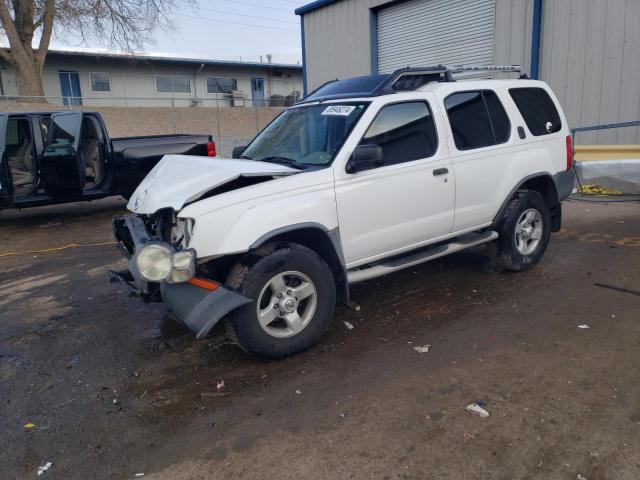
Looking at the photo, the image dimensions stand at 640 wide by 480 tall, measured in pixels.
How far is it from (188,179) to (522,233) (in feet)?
11.7

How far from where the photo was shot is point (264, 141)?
511 cm

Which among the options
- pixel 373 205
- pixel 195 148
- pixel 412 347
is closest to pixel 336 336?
pixel 412 347

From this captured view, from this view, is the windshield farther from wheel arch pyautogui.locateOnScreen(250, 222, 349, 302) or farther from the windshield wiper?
wheel arch pyautogui.locateOnScreen(250, 222, 349, 302)

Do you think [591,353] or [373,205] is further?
[373,205]

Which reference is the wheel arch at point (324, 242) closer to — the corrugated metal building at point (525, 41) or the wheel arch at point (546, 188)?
the wheel arch at point (546, 188)

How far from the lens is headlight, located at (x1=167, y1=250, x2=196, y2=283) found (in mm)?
3510

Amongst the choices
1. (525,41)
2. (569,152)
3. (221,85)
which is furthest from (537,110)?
(221,85)

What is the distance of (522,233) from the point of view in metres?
5.55

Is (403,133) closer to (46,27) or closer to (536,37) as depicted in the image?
(536,37)

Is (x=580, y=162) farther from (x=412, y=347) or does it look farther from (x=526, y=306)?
(x=412, y=347)

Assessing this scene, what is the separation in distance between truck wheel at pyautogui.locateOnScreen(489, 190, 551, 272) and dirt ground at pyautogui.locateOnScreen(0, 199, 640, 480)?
0.21 m

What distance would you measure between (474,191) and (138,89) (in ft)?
99.0

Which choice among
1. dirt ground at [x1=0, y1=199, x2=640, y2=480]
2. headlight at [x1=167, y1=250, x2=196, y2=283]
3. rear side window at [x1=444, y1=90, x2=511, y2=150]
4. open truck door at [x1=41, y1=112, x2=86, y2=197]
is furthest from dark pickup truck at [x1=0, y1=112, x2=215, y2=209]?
rear side window at [x1=444, y1=90, x2=511, y2=150]

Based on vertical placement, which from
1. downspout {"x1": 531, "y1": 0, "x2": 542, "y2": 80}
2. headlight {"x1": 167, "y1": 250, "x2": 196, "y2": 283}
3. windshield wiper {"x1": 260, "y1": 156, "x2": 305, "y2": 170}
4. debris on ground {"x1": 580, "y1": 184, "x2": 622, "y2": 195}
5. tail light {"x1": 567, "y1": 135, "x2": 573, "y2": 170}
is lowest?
debris on ground {"x1": 580, "y1": 184, "x2": 622, "y2": 195}
